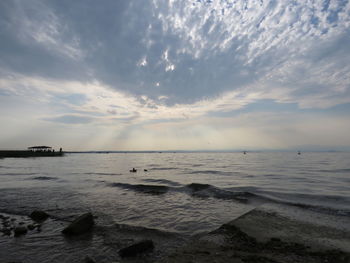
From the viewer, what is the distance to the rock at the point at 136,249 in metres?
5.57

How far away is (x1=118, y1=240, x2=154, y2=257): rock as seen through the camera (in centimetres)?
557

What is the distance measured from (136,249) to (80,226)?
9.81 ft

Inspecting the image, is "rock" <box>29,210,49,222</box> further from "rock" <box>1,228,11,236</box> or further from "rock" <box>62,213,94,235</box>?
"rock" <box>62,213,94,235</box>

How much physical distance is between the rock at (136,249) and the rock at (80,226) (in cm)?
257

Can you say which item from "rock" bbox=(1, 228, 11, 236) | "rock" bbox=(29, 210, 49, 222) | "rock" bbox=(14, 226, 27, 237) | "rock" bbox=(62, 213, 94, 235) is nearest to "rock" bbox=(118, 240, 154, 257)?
"rock" bbox=(62, 213, 94, 235)

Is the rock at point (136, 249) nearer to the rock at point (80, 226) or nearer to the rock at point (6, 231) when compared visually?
the rock at point (80, 226)

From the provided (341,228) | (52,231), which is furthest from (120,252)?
(341,228)

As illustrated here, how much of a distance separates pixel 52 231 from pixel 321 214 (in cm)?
1298

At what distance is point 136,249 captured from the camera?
5.70 m

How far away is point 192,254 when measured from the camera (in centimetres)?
525

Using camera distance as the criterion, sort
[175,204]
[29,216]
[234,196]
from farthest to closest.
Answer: [234,196] < [175,204] < [29,216]

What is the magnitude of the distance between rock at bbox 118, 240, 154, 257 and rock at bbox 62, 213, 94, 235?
2.57 metres

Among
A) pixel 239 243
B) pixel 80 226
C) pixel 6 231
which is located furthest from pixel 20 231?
pixel 239 243

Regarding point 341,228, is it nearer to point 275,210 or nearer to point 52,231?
point 275,210
